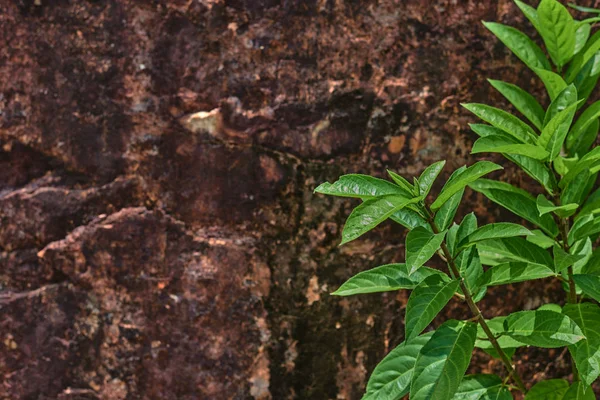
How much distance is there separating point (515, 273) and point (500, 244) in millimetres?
110

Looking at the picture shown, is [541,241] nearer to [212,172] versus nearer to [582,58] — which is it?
[582,58]

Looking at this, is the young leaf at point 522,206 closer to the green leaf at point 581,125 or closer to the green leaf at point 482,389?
the green leaf at point 581,125

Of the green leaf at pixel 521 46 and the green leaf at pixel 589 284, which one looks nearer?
the green leaf at pixel 589 284

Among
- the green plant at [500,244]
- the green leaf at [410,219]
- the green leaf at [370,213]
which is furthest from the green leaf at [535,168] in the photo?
the green leaf at [370,213]

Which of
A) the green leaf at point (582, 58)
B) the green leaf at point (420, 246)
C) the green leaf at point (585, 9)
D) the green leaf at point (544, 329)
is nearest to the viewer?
the green leaf at point (420, 246)

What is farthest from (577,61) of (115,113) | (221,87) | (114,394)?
(114,394)

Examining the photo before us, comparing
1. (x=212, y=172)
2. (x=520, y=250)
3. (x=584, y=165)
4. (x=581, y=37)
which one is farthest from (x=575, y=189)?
(x=212, y=172)

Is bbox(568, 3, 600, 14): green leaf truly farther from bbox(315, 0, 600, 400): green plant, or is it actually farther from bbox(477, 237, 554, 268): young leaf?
bbox(477, 237, 554, 268): young leaf

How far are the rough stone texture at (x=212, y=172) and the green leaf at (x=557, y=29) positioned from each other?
240mm

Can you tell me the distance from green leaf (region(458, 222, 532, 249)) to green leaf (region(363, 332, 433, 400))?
25cm

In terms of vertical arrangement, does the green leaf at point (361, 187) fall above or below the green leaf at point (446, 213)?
above

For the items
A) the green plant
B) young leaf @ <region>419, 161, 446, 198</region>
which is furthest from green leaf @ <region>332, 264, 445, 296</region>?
young leaf @ <region>419, 161, 446, 198</region>

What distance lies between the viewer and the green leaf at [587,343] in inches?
53.0

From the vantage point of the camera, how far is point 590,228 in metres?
1.48
